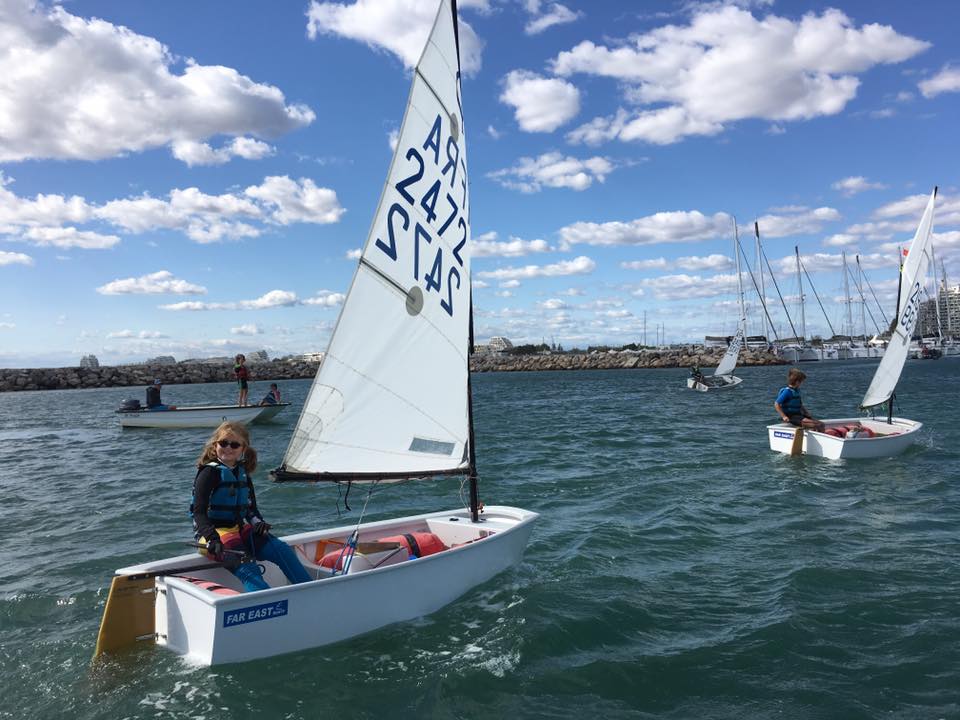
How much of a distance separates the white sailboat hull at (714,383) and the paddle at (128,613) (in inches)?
1469

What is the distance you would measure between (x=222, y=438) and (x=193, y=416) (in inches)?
806

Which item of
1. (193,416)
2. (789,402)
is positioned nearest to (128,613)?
(789,402)

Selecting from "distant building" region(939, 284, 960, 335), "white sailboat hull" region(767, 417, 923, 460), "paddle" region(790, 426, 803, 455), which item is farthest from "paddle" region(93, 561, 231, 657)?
"distant building" region(939, 284, 960, 335)

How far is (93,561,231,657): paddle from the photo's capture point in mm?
5078

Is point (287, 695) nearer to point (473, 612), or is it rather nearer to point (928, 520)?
point (473, 612)

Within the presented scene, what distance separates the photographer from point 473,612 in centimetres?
629

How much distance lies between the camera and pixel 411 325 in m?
6.53

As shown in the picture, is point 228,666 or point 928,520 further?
point 928,520

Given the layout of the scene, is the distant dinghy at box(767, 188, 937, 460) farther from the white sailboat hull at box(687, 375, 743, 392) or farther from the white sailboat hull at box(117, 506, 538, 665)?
the white sailboat hull at box(687, 375, 743, 392)

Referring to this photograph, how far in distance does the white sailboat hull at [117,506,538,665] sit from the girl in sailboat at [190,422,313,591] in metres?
0.32

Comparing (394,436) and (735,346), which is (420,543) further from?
(735,346)

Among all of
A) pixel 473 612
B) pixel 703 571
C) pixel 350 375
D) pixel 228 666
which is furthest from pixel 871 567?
pixel 228 666

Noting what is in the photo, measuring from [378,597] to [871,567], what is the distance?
5.57 meters

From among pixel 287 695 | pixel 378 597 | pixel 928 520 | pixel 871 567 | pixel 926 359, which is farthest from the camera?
pixel 926 359
